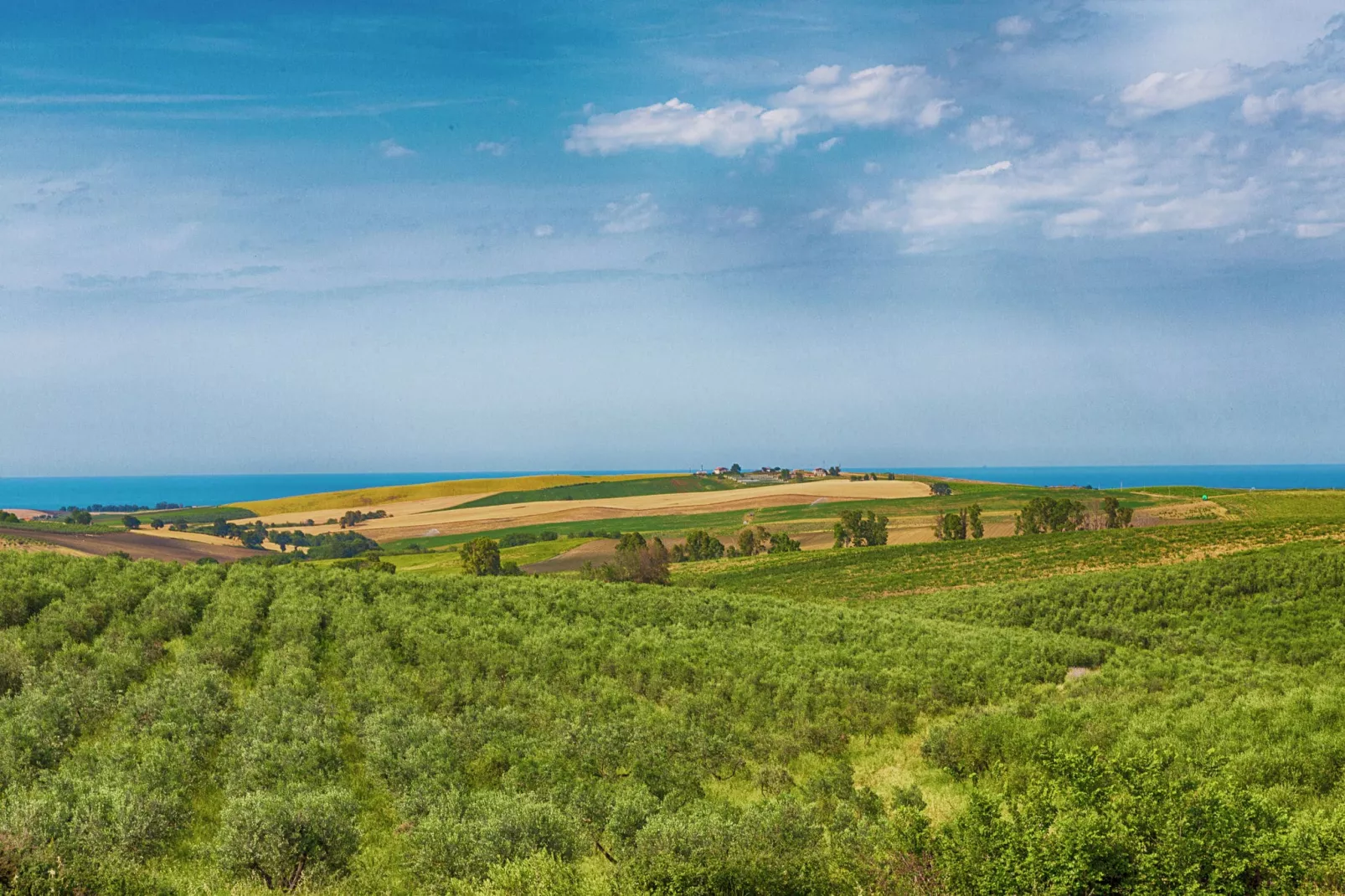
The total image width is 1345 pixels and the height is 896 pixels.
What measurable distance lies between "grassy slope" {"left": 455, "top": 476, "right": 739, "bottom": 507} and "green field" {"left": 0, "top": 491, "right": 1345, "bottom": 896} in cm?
13711

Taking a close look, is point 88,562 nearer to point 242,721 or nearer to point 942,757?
point 242,721

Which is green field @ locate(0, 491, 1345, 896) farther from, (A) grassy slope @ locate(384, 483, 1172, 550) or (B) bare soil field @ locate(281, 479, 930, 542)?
(B) bare soil field @ locate(281, 479, 930, 542)

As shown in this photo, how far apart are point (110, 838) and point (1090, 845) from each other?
55.5 ft

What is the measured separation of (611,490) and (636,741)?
167m

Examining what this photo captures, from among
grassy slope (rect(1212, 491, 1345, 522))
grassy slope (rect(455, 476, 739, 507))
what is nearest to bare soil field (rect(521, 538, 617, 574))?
grassy slope (rect(455, 476, 739, 507))

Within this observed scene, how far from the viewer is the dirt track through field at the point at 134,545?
7388 cm

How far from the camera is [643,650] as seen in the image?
106 feet

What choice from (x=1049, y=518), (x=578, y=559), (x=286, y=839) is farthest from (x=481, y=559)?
(x=286, y=839)

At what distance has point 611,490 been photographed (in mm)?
188250

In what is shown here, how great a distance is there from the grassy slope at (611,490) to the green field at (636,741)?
137109mm

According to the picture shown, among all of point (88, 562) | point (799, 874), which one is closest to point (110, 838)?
point (799, 874)

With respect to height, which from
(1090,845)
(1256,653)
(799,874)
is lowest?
(1256,653)

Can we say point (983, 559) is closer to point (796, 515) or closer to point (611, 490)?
point (796, 515)

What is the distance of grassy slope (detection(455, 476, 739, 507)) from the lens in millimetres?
180500
